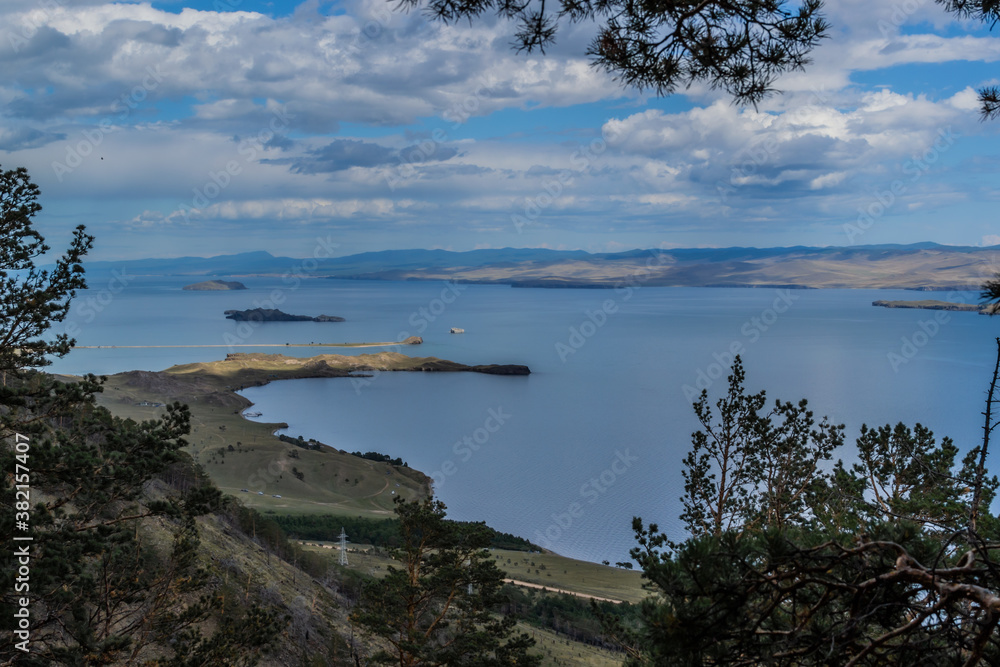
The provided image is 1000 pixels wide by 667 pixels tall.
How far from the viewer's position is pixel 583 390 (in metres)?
46.1

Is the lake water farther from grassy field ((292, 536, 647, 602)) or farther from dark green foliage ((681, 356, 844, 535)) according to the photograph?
dark green foliage ((681, 356, 844, 535))

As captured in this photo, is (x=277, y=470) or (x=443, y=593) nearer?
(x=443, y=593)

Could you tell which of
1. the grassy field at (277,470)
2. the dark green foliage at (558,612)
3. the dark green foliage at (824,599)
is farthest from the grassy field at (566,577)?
the dark green foliage at (824,599)

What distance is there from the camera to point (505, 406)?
A: 42906mm

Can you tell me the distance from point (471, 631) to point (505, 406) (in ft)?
111

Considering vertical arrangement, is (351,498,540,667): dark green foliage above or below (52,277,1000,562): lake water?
above

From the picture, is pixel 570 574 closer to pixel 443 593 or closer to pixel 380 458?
pixel 443 593

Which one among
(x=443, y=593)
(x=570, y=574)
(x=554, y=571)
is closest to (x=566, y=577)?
(x=570, y=574)

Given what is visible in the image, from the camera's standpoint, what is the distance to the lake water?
26.4 m

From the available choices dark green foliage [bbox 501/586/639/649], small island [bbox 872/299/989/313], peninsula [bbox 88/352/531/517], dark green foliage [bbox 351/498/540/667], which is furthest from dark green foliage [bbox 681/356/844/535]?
small island [bbox 872/299/989/313]

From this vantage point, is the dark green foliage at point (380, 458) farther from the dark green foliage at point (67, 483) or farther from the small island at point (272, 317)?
the small island at point (272, 317)

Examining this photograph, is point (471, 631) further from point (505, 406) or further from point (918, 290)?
point (918, 290)

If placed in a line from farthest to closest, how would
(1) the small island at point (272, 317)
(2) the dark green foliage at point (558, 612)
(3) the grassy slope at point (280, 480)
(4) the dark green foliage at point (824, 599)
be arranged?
(1) the small island at point (272, 317) → (2) the dark green foliage at point (558, 612) → (3) the grassy slope at point (280, 480) → (4) the dark green foliage at point (824, 599)

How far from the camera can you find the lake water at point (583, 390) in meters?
26.4
